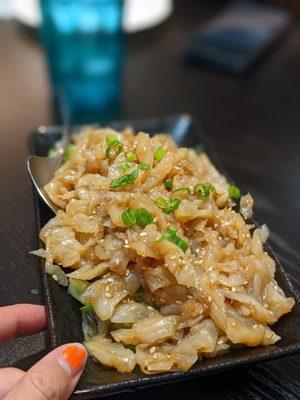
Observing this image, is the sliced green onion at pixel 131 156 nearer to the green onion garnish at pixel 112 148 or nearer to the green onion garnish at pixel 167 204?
the green onion garnish at pixel 112 148

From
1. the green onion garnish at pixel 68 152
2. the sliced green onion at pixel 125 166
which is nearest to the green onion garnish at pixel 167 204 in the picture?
the sliced green onion at pixel 125 166

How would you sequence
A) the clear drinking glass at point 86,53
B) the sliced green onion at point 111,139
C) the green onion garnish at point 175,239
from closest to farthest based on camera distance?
the green onion garnish at point 175,239 → the sliced green onion at point 111,139 → the clear drinking glass at point 86,53

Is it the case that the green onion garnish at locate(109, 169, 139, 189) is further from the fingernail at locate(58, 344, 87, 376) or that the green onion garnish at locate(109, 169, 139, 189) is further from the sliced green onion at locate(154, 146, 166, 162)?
the fingernail at locate(58, 344, 87, 376)

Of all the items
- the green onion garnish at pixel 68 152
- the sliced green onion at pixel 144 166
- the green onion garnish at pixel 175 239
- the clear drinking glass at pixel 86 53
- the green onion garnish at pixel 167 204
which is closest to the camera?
the green onion garnish at pixel 175 239

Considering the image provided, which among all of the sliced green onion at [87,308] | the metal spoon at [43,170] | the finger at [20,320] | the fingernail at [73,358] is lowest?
the finger at [20,320]

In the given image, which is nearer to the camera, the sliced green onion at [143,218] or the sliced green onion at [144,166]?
the sliced green onion at [143,218]

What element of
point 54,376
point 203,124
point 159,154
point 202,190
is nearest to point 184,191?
point 202,190

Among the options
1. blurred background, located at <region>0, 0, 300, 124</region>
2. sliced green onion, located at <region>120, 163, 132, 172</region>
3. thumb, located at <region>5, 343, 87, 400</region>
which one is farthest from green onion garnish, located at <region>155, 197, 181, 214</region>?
blurred background, located at <region>0, 0, 300, 124</region>

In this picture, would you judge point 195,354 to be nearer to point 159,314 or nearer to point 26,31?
point 159,314
